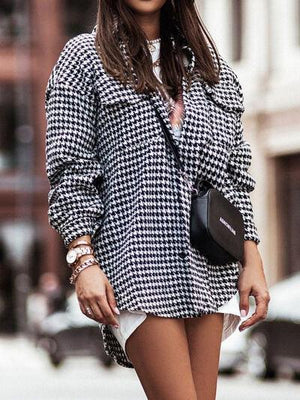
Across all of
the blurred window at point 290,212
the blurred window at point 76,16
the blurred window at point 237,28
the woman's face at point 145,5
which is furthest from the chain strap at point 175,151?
the blurred window at point 76,16

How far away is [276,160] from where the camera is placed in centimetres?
2811

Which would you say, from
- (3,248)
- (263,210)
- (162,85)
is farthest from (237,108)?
(3,248)

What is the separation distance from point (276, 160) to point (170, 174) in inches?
970

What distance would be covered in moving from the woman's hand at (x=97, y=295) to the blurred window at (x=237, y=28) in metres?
26.3

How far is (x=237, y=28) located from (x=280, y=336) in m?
12.7

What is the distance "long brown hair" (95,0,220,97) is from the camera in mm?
3707

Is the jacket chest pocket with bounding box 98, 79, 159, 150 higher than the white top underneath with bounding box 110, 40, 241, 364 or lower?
higher

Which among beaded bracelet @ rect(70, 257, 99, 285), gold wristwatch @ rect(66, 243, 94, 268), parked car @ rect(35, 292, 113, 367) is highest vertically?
gold wristwatch @ rect(66, 243, 94, 268)

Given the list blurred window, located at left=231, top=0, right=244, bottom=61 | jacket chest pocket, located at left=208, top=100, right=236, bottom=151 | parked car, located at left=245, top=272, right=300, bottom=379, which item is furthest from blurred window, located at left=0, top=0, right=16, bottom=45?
jacket chest pocket, located at left=208, top=100, right=236, bottom=151

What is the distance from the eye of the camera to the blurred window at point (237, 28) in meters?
29.6

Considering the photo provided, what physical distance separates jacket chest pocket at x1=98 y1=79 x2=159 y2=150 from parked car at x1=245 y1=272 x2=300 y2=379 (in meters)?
14.2

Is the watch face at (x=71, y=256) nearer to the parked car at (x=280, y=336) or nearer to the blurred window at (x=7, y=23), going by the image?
the parked car at (x=280, y=336)

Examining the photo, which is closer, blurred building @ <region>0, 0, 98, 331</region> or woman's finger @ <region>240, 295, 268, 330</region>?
woman's finger @ <region>240, 295, 268, 330</region>

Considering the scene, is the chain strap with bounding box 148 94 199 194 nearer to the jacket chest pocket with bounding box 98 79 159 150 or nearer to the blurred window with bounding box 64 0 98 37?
the jacket chest pocket with bounding box 98 79 159 150
